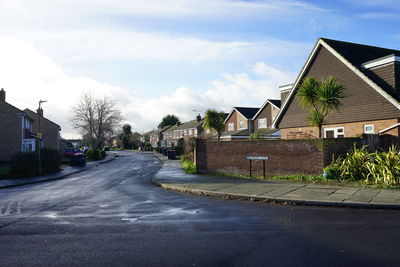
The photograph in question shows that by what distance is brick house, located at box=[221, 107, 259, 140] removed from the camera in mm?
48312

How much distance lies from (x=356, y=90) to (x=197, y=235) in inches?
695

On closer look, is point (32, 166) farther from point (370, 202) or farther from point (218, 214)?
point (370, 202)

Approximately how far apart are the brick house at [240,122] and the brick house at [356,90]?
71.2 feet

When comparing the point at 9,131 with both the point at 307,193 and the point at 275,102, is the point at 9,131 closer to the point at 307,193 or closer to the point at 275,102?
the point at 275,102

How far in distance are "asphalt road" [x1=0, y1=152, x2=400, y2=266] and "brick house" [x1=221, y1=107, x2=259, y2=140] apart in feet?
123

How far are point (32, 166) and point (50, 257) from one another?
65.7 ft

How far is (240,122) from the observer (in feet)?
173

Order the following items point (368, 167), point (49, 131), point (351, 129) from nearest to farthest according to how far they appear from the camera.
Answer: point (368, 167) < point (351, 129) < point (49, 131)

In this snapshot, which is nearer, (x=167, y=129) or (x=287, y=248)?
(x=287, y=248)

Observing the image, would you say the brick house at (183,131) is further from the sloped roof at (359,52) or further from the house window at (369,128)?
the house window at (369,128)

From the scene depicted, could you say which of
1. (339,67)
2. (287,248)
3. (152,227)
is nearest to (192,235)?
(152,227)

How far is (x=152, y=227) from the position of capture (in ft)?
24.1

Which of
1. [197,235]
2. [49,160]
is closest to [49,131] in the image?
[49,160]

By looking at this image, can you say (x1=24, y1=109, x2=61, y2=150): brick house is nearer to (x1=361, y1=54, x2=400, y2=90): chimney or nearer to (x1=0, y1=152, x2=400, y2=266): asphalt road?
(x1=0, y1=152, x2=400, y2=266): asphalt road
